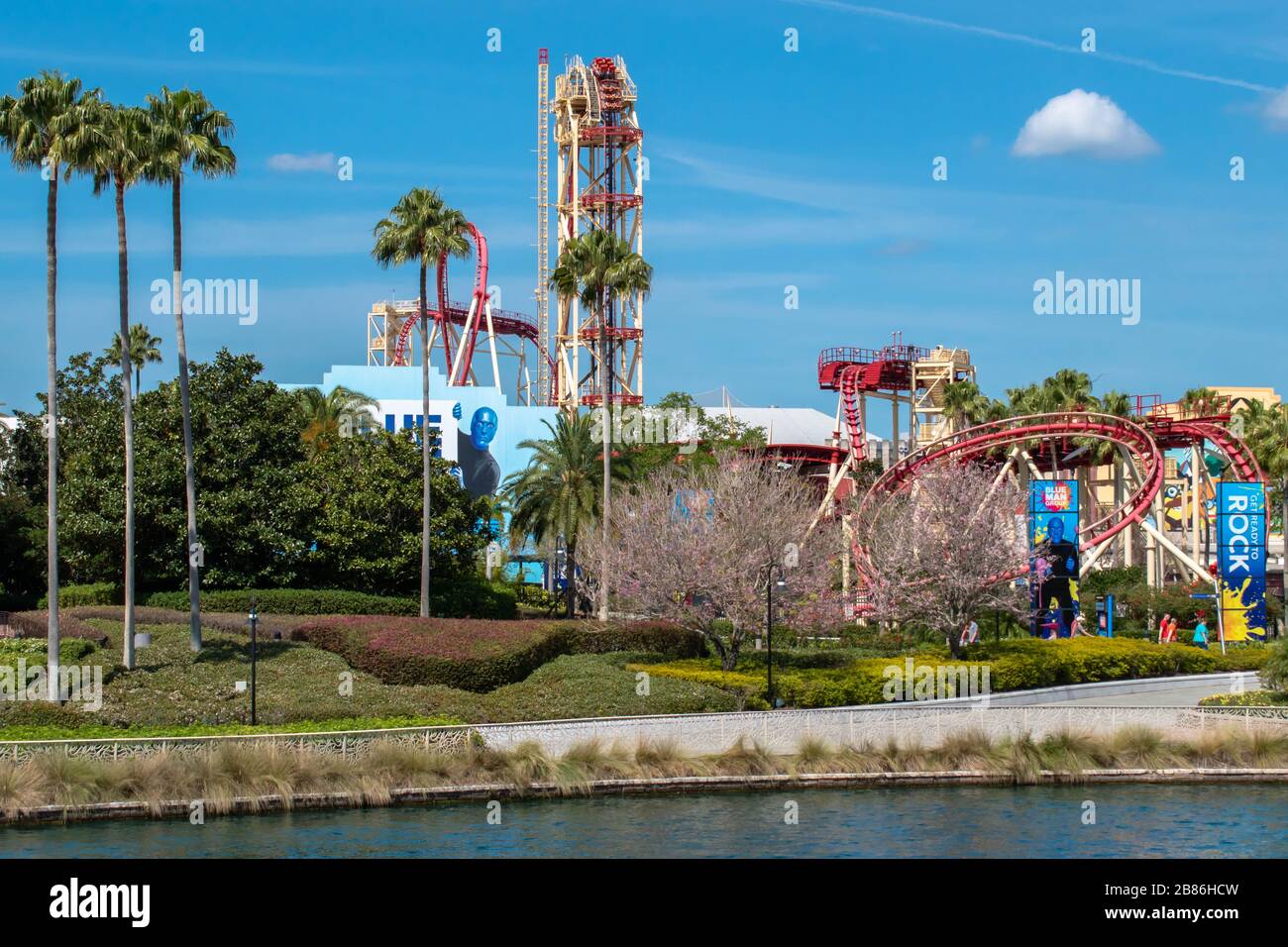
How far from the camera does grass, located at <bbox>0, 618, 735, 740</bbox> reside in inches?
1203

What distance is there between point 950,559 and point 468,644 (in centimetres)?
1339

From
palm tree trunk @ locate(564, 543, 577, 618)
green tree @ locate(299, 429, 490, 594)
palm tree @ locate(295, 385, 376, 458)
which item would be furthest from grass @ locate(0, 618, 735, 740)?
palm tree @ locate(295, 385, 376, 458)

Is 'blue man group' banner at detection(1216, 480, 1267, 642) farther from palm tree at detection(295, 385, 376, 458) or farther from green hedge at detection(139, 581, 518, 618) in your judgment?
palm tree at detection(295, 385, 376, 458)

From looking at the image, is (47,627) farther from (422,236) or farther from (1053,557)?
(1053,557)

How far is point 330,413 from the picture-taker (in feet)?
225

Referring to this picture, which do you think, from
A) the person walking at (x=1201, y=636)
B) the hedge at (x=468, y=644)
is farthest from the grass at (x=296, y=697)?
the person walking at (x=1201, y=636)

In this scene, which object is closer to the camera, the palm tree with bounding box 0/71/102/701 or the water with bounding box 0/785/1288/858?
the water with bounding box 0/785/1288/858

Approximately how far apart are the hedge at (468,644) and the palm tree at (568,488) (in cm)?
1463

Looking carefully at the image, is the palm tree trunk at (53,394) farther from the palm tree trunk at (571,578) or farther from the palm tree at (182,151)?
the palm tree trunk at (571,578)

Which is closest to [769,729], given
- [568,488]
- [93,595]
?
[93,595]

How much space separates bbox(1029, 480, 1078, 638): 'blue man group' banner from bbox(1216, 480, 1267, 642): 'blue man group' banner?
485 centimetres
